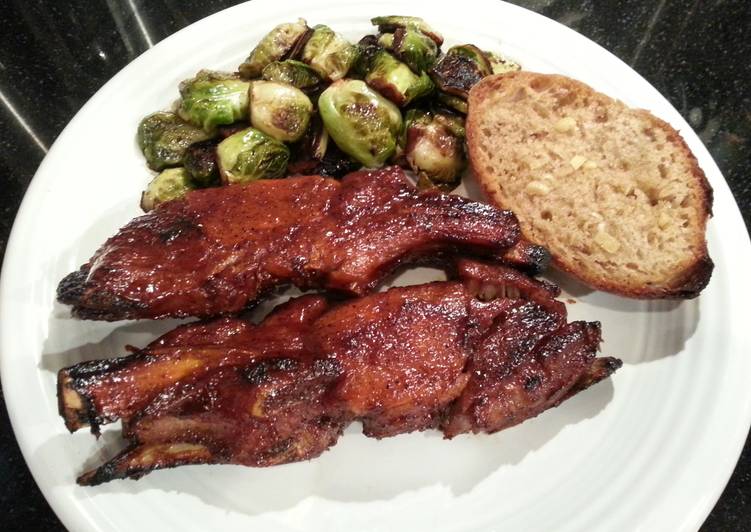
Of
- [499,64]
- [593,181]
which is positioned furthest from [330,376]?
[499,64]

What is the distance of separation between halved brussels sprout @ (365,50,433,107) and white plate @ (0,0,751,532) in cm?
127

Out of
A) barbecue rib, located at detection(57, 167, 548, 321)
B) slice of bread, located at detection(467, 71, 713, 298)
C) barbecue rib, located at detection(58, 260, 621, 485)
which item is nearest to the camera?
barbecue rib, located at detection(58, 260, 621, 485)

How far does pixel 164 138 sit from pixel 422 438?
189cm

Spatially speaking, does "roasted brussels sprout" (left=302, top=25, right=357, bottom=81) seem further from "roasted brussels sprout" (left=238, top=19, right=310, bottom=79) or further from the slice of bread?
the slice of bread

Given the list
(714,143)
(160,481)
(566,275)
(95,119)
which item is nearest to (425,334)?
(566,275)

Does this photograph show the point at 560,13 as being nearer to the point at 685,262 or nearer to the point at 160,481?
the point at 685,262

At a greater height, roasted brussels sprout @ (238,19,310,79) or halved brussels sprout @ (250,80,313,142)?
roasted brussels sprout @ (238,19,310,79)

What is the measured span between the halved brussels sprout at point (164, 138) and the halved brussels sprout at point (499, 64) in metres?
1.56

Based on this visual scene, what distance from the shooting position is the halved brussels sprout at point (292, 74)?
2896 mm

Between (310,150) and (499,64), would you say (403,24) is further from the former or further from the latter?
(310,150)

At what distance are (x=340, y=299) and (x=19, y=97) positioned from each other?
2.74m

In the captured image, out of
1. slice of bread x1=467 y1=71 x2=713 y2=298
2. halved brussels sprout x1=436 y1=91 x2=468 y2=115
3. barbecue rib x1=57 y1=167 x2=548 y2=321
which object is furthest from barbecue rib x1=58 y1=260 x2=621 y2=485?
halved brussels sprout x1=436 y1=91 x2=468 y2=115

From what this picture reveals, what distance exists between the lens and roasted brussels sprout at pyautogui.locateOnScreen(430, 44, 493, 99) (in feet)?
9.88

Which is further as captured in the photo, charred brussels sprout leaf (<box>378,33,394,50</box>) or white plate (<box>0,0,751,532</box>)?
charred brussels sprout leaf (<box>378,33,394,50</box>)
